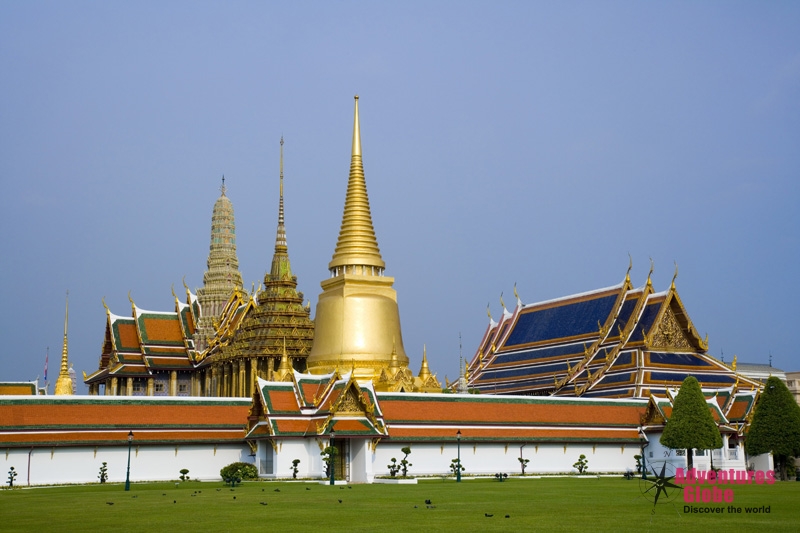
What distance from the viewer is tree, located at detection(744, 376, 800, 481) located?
1582 inches

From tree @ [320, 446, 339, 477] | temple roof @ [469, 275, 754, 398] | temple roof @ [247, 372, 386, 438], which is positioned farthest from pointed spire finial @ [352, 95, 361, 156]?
tree @ [320, 446, 339, 477]

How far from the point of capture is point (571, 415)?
153ft

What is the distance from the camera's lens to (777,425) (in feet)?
133

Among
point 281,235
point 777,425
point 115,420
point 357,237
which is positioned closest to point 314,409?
point 115,420

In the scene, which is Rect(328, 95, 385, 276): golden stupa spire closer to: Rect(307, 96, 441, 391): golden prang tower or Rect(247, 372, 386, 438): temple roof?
Rect(307, 96, 441, 391): golden prang tower

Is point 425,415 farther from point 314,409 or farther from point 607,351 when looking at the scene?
point 607,351

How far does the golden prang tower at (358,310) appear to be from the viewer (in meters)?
52.3

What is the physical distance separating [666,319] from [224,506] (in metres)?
36.0

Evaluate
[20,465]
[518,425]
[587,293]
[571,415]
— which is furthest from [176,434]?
[587,293]

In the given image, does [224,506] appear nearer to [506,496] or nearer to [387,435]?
[506,496]

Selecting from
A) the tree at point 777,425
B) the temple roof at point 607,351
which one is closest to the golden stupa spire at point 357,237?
the temple roof at point 607,351

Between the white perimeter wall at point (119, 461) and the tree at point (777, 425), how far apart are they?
19.0 meters

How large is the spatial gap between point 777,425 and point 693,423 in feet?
9.98

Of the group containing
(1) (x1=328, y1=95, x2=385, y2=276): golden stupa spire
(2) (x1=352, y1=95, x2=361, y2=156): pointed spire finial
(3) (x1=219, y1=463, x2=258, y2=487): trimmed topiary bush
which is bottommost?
(3) (x1=219, y1=463, x2=258, y2=487): trimmed topiary bush
